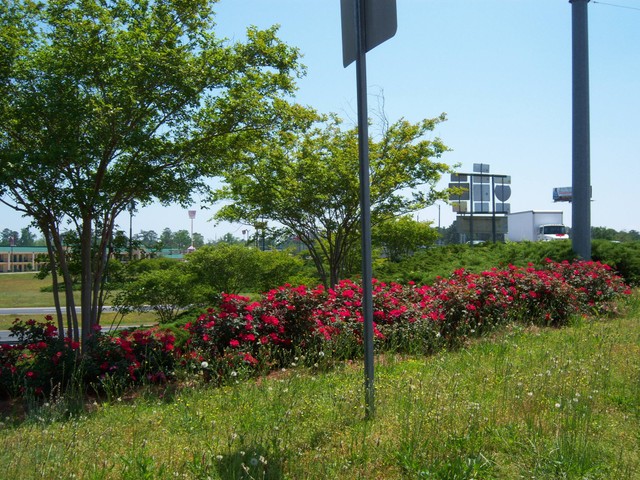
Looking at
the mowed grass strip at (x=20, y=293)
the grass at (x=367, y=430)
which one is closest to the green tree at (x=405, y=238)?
the grass at (x=367, y=430)

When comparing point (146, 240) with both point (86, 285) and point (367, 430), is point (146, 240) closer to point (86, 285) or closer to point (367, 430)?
point (86, 285)

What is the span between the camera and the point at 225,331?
5398 mm

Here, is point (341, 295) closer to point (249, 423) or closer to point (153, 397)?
point (153, 397)

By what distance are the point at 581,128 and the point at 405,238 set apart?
8.71 m

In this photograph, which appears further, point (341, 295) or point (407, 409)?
point (341, 295)

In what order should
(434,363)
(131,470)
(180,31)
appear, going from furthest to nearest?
(180,31) → (434,363) → (131,470)

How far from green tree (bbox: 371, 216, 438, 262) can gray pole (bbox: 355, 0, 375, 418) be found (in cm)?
1408

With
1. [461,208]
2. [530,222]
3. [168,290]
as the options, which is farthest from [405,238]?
[530,222]

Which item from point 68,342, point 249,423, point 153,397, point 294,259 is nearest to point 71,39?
point 68,342

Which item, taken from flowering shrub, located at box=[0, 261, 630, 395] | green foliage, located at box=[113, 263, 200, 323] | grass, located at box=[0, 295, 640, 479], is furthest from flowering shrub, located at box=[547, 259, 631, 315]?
green foliage, located at box=[113, 263, 200, 323]

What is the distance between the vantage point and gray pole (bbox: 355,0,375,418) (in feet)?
10.9

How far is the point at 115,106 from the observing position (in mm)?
6086

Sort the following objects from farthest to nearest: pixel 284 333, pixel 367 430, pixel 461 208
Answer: pixel 461 208 → pixel 284 333 → pixel 367 430

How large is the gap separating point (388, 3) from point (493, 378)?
2751 millimetres
